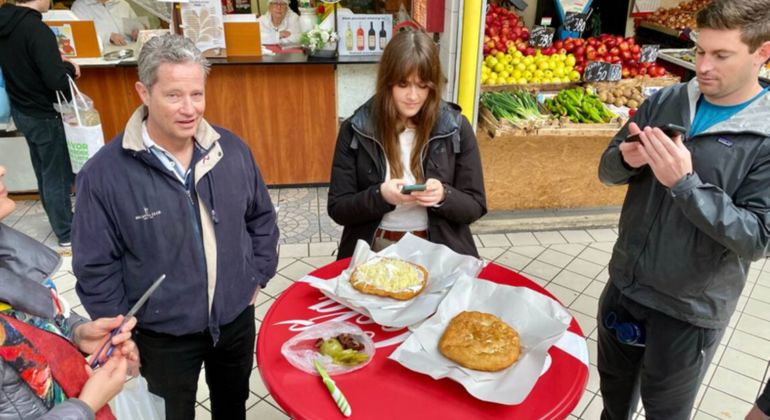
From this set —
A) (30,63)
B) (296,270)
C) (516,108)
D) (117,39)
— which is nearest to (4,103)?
(30,63)

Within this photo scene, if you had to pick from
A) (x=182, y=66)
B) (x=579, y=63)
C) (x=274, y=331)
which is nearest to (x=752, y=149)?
(x=274, y=331)

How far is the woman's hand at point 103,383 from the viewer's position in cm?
134

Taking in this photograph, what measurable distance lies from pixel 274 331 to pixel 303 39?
3.83 meters

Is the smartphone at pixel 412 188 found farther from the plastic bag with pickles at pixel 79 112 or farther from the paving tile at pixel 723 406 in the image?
the plastic bag with pickles at pixel 79 112

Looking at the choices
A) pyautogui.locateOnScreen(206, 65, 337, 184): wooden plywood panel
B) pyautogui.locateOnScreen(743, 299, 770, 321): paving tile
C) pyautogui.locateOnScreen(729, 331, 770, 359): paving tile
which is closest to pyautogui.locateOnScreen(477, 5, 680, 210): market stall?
pyautogui.locateOnScreen(743, 299, 770, 321): paving tile

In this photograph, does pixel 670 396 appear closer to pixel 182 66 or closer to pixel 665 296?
pixel 665 296

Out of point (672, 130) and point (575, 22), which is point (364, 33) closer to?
point (575, 22)

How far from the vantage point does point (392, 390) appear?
1533 mm

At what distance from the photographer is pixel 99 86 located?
477 centimetres

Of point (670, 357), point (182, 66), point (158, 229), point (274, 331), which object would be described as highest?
point (182, 66)

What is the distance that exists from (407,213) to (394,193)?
250mm

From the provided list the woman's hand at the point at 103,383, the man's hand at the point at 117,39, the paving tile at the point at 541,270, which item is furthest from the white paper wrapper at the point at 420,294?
the man's hand at the point at 117,39

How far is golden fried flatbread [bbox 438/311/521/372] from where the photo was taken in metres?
1.53

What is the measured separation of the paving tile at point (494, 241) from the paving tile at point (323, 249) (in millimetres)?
1258
